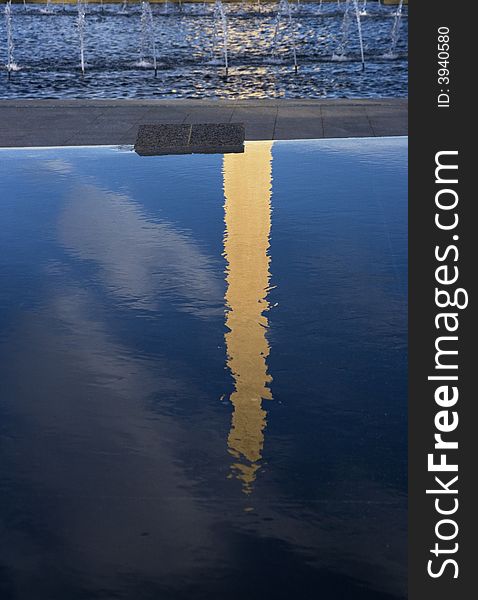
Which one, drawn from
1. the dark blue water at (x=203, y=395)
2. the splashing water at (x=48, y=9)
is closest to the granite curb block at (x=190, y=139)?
the dark blue water at (x=203, y=395)

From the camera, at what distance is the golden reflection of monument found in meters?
4.51

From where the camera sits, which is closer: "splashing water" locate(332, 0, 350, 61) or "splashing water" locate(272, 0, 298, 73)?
"splashing water" locate(332, 0, 350, 61)

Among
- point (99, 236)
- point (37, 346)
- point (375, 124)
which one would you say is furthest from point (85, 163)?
point (37, 346)

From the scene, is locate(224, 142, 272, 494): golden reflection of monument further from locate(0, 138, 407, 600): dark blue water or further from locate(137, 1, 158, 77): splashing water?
locate(137, 1, 158, 77): splashing water

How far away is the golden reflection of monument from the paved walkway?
59.1 inches

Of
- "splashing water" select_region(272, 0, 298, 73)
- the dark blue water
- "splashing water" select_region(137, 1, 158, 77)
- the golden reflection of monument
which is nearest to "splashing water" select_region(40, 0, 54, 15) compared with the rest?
"splashing water" select_region(137, 1, 158, 77)

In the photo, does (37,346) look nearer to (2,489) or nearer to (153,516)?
(2,489)

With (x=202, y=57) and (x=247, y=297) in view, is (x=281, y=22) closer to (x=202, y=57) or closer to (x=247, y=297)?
(x=202, y=57)

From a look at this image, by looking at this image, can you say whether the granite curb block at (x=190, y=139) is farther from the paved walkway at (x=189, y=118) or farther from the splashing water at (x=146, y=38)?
the splashing water at (x=146, y=38)

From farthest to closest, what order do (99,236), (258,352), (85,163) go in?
(85,163), (99,236), (258,352)

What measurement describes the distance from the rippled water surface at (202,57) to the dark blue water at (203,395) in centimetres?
1072

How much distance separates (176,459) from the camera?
4.30 meters

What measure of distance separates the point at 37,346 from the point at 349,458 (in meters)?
2.06

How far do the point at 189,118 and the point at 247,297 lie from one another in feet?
21.3
